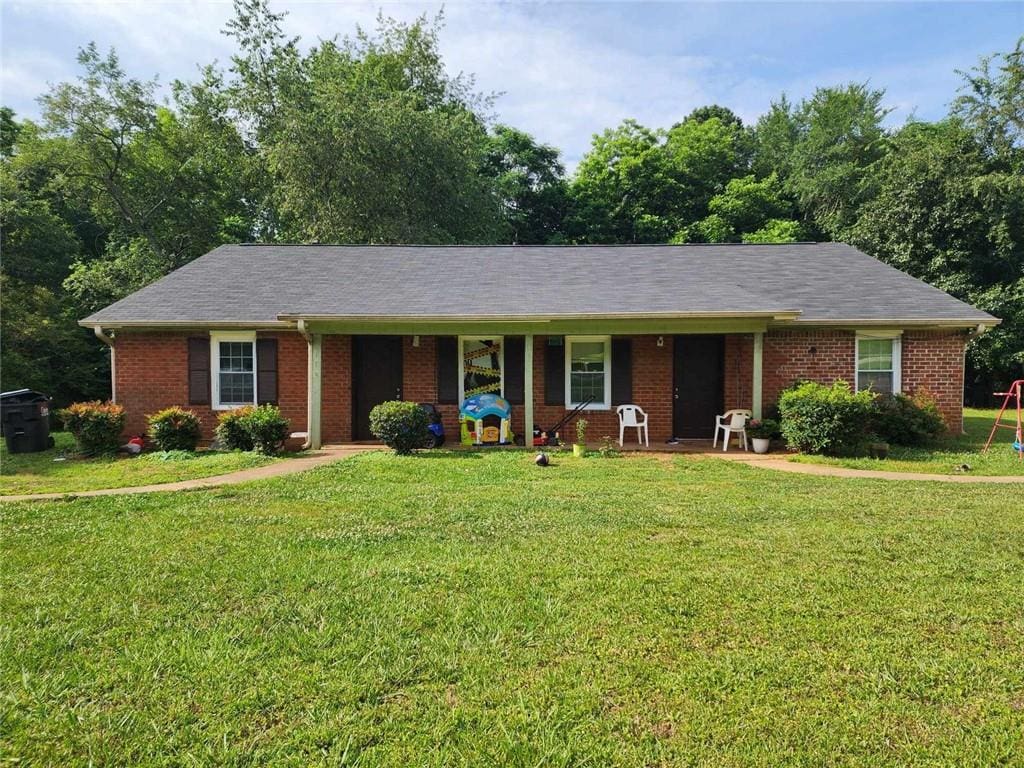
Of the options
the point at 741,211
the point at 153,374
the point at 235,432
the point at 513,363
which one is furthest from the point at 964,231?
the point at 153,374

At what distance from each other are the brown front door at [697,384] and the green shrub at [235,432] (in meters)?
8.46

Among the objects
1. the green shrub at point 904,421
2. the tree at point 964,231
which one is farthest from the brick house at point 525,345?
Result: the tree at point 964,231

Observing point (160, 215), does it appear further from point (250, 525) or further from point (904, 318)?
point (904, 318)

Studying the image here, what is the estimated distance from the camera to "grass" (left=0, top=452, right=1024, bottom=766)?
7.66ft

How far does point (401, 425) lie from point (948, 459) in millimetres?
9152

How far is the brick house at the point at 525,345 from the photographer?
34.5ft

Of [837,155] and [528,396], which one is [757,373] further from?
[837,155]

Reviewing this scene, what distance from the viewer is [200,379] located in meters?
11.5

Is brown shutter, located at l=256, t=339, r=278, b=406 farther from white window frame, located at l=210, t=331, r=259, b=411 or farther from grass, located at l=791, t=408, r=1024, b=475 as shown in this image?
grass, located at l=791, t=408, r=1024, b=475

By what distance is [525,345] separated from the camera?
436 inches

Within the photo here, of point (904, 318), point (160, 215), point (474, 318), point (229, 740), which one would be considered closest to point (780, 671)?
point (229, 740)

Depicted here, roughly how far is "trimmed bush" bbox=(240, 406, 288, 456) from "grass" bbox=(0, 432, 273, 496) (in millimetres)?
352

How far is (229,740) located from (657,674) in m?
1.97

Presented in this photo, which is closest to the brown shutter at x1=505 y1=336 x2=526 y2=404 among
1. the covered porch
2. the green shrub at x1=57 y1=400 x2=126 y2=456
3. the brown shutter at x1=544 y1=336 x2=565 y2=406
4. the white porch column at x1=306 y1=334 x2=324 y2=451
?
the covered porch
